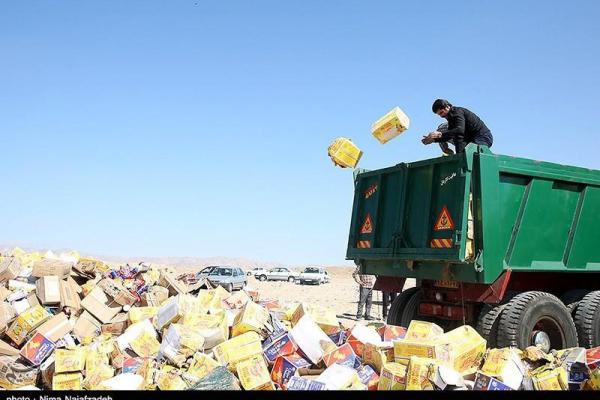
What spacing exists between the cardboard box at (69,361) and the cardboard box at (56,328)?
3.76 feet

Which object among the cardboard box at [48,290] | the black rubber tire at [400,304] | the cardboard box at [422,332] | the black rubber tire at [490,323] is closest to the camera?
the cardboard box at [422,332]

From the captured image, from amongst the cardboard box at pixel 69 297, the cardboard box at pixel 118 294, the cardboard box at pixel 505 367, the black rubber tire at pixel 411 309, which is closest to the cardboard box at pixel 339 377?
the cardboard box at pixel 505 367

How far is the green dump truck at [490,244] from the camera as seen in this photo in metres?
5.79

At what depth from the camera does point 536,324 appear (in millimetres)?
6055

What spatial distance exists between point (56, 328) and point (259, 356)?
3.09 metres

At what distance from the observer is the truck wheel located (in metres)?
5.71

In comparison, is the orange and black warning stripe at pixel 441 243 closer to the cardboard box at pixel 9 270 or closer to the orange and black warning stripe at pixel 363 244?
the orange and black warning stripe at pixel 363 244

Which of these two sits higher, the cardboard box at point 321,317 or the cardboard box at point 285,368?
the cardboard box at point 321,317

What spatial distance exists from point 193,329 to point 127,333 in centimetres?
85

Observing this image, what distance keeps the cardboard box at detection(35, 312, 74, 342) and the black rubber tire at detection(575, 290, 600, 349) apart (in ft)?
21.1

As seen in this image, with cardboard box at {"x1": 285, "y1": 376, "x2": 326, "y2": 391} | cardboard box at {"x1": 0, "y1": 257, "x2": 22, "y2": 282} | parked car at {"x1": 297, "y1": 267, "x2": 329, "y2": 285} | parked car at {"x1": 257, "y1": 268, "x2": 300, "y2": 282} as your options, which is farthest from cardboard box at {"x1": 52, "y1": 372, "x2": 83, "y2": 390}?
parked car at {"x1": 257, "y1": 268, "x2": 300, "y2": 282}

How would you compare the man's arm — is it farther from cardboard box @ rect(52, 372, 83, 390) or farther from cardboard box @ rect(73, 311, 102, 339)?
cardboard box @ rect(73, 311, 102, 339)

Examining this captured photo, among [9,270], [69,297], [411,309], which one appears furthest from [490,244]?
[9,270]

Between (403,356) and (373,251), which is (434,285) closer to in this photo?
(373,251)
